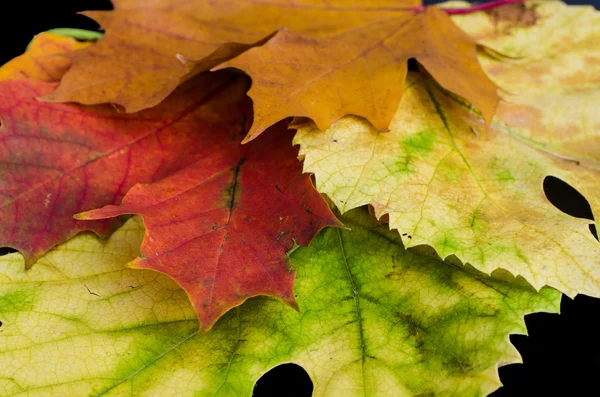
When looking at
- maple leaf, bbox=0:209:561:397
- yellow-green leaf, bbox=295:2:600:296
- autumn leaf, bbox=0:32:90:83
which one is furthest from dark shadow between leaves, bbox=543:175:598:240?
autumn leaf, bbox=0:32:90:83

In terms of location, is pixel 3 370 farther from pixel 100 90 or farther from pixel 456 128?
pixel 456 128

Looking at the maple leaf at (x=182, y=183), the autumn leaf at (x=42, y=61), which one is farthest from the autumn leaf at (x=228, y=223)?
the autumn leaf at (x=42, y=61)

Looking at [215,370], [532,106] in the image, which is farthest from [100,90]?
[532,106]

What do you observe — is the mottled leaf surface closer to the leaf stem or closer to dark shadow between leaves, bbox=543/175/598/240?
dark shadow between leaves, bbox=543/175/598/240

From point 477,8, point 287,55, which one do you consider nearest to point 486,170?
point 287,55

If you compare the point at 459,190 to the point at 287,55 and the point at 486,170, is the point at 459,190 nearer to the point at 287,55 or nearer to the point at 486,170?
the point at 486,170
